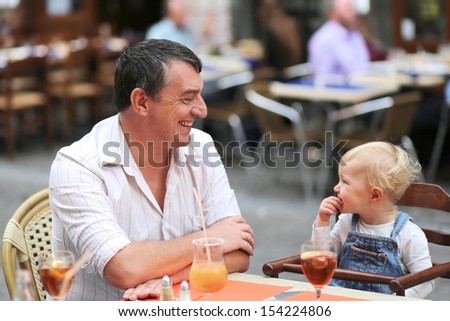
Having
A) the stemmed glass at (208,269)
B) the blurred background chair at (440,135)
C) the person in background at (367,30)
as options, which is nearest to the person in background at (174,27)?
the person in background at (367,30)

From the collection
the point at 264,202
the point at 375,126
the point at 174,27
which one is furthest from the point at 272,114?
the point at 174,27

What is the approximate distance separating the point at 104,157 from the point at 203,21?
9.52m

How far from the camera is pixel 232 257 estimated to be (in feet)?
8.42

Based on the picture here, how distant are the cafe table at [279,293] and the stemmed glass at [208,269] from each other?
11cm

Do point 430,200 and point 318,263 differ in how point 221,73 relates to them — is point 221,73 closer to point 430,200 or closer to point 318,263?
point 430,200

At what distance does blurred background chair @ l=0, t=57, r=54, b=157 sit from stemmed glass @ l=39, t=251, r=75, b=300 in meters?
6.78

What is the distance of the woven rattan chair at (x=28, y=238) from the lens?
2621mm

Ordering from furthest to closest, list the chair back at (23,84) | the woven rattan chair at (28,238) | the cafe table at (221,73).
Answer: the chair back at (23,84)
the cafe table at (221,73)
the woven rattan chair at (28,238)

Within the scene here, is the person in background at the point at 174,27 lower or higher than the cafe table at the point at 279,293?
lower

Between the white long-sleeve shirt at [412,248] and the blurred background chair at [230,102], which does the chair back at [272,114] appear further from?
the white long-sleeve shirt at [412,248]

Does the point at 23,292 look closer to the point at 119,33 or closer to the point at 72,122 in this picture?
the point at 72,122

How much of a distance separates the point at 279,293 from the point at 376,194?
0.59 metres

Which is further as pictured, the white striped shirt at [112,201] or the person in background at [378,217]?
the person in background at [378,217]

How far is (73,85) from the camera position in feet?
32.4
